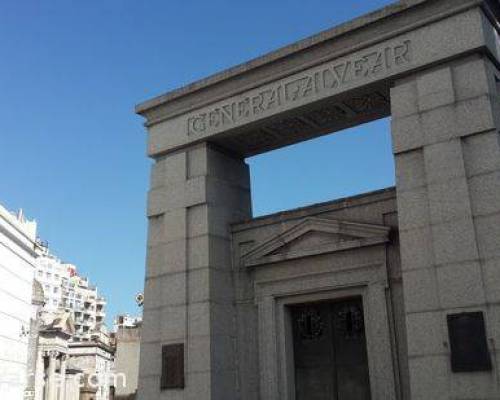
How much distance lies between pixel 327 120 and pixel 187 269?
4.83m

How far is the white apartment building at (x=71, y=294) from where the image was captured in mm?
133125

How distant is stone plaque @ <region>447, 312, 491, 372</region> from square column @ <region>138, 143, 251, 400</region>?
5298 millimetres

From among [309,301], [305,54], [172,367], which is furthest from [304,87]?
[172,367]

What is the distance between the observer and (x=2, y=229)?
2444 centimetres

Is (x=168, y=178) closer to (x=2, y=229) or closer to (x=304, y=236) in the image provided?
(x=304, y=236)

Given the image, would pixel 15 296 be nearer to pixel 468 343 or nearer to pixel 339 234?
pixel 339 234

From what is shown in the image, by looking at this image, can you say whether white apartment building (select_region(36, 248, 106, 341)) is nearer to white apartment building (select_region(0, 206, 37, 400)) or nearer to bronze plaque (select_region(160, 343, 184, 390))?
white apartment building (select_region(0, 206, 37, 400))

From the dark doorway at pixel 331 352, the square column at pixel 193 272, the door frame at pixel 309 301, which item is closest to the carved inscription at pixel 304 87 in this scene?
the square column at pixel 193 272

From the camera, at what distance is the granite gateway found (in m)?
11.0

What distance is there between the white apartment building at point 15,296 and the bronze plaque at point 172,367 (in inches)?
515

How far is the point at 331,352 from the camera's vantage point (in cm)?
1377

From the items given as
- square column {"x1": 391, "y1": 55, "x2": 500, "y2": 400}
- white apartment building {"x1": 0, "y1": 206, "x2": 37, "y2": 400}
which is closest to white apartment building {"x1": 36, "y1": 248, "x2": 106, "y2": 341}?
white apartment building {"x1": 0, "y1": 206, "x2": 37, "y2": 400}

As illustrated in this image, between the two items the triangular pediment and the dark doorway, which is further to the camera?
the dark doorway

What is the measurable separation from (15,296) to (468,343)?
20775 mm
